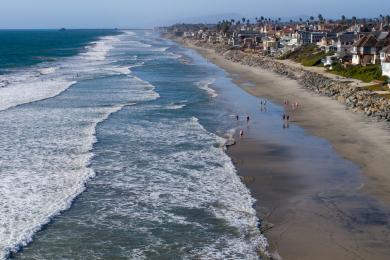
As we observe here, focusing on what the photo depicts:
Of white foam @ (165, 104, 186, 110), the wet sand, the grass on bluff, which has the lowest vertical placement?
the wet sand

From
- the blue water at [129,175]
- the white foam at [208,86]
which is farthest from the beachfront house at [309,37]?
the blue water at [129,175]

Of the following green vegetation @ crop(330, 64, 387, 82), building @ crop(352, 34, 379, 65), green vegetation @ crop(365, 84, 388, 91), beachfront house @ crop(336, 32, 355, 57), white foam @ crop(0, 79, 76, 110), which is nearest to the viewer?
green vegetation @ crop(365, 84, 388, 91)

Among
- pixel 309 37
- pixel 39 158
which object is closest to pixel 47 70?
pixel 39 158

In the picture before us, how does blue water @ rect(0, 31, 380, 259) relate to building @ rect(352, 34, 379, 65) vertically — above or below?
below

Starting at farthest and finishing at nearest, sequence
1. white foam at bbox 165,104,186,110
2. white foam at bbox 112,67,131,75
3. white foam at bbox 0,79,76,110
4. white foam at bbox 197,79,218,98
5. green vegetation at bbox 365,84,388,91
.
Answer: white foam at bbox 112,67,131,75 → white foam at bbox 197,79,218,98 → white foam at bbox 0,79,76,110 → green vegetation at bbox 365,84,388,91 → white foam at bbox 165,104,186,110

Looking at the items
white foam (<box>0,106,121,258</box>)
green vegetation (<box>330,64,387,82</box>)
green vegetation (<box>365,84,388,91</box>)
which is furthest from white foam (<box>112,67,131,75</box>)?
white foam (<box>0,106,121,258</box>)

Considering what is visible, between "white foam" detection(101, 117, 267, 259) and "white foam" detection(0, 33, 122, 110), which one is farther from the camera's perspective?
"white foam" detection(0, 33, 122, 110)

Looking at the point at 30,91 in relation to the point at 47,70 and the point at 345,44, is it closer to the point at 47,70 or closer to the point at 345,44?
the point at 47,70

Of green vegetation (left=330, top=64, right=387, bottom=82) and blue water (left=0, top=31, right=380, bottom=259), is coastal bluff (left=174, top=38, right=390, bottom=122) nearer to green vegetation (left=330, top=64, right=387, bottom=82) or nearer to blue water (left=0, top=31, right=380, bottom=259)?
green vegetation (left=330, top=64, right=387, bottom=82)
